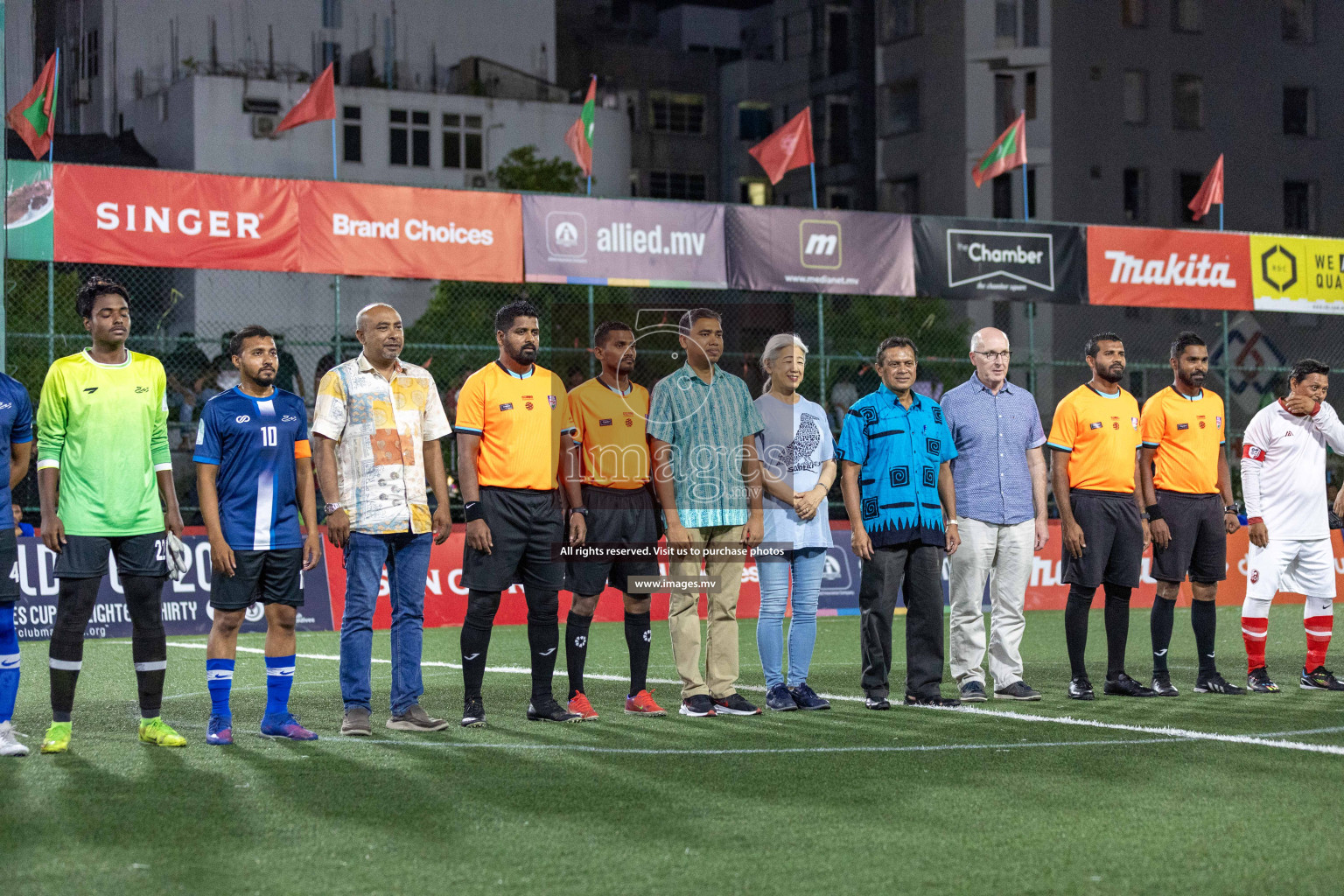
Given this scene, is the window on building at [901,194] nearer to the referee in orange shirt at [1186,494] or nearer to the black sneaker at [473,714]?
the referee in orange shirt at [1186,494]

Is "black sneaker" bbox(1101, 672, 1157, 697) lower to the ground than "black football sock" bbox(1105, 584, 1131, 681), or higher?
lower

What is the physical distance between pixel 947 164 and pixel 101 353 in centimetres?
5001

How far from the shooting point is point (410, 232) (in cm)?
1664

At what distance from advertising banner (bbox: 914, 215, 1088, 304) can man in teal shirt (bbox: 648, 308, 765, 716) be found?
1092 cm

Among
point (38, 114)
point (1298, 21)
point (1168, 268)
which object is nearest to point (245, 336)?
point (38, 114)

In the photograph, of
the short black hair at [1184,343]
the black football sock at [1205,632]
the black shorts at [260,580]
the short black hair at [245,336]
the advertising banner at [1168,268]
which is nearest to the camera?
the black shorts at [260,580]

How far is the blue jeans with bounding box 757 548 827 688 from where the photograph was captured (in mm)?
8703

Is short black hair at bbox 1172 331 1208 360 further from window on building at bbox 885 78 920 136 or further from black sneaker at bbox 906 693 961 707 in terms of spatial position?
window on building at bbox 885 78 920 136

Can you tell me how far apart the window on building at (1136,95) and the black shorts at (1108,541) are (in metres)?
47.7

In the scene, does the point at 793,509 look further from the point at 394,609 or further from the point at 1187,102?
the point at 1187,102

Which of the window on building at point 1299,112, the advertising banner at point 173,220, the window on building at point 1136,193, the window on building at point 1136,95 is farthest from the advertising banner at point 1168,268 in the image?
the window on building at point 1299,112

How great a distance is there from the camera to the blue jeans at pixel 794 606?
28.6 feet

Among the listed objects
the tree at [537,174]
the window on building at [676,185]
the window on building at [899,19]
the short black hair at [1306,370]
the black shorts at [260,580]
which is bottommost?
the black shorts at [260,580]

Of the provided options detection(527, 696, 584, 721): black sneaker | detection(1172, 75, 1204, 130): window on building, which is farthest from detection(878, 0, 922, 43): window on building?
detection(527, 696, 584, 721): black sneaker
